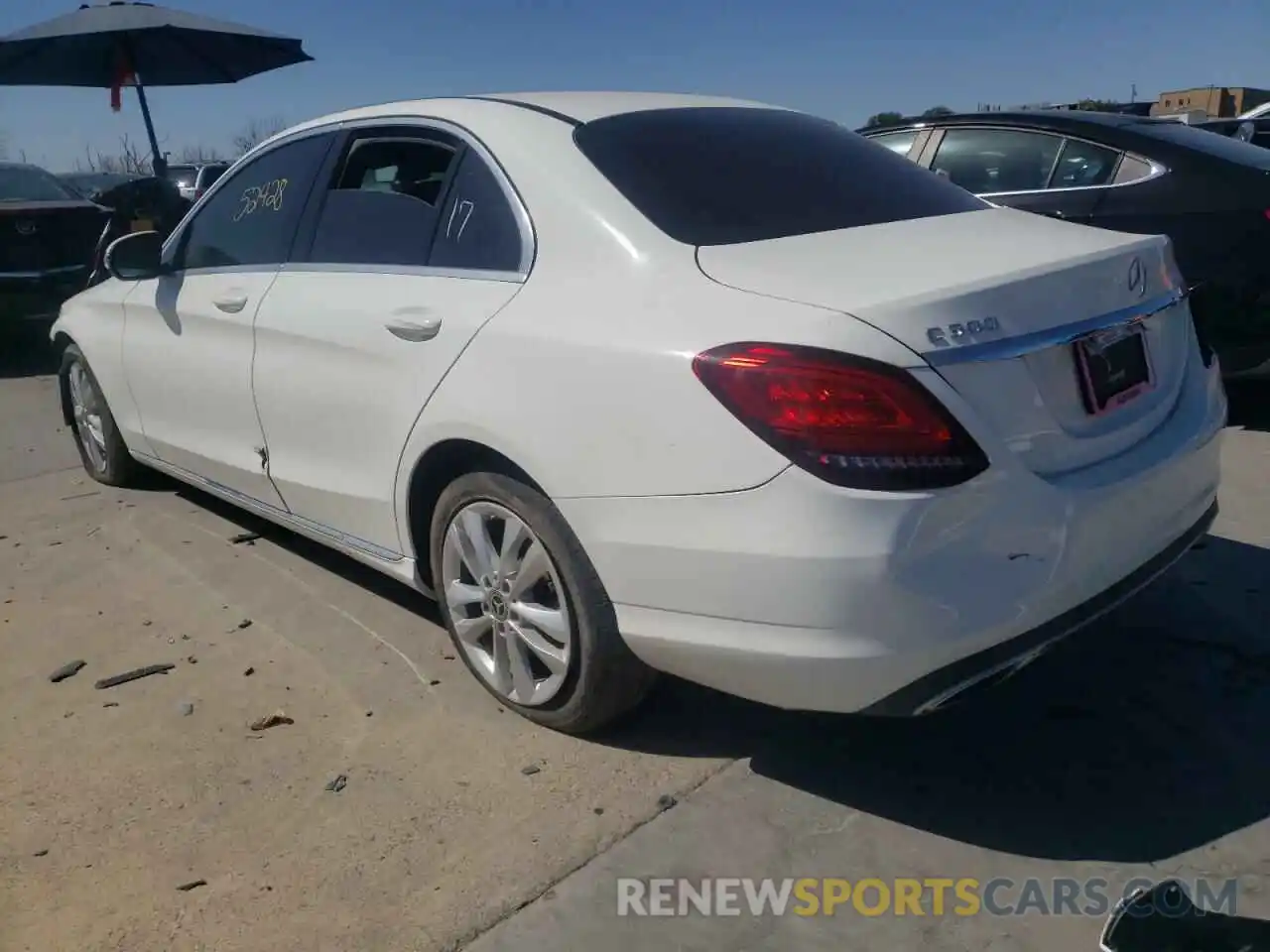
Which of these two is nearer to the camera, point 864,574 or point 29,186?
point 864,574

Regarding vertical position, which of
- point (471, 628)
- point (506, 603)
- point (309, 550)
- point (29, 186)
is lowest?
point (309, 550)

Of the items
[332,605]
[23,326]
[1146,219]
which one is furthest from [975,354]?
[23,326]

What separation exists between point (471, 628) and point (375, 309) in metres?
0.90

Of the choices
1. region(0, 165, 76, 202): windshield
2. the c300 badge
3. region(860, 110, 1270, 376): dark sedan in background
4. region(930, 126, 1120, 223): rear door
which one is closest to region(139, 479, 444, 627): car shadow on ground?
the c300 badge

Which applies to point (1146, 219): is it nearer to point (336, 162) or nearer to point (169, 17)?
point (336, 162)

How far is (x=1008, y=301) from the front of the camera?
2.26m

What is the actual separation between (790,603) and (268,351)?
2.07 metres

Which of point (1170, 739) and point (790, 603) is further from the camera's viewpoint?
point (1170, 739)

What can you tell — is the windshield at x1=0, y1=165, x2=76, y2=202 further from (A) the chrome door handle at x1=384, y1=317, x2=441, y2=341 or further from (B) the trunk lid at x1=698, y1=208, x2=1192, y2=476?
(B) the trunk lid at x1=698, y1=208, x2=1192, y2=476

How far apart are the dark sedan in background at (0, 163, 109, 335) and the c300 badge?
928 cm

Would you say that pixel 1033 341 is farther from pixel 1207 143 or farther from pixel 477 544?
pixel 1207 143

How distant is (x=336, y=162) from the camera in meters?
3.55

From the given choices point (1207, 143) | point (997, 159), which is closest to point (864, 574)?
point (1207, 143)

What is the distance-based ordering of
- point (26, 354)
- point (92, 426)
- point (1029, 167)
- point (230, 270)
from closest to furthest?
point (230, 270), point (92, 426), point (1029, 167), point (26, 354)
